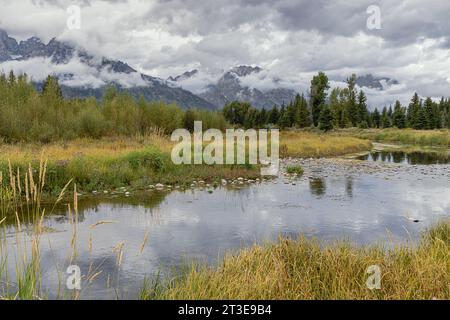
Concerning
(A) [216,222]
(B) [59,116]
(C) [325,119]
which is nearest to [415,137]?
(C) [325,119]

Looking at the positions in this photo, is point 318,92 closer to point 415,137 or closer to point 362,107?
point 362,107

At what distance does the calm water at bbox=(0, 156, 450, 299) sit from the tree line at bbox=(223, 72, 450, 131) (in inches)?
2294

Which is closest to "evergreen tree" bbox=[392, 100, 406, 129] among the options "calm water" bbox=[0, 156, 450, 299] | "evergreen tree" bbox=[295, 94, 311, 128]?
"evergreen tree" bbox=[295, 94, 311, 128]

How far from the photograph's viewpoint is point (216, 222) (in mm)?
10062

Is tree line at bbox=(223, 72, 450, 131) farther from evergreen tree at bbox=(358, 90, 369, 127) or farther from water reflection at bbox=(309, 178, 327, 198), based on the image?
water reflection at bbox=(309, 178, 327, 198)

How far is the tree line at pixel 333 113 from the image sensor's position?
76.2 meters

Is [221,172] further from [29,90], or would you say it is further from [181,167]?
[29,90]

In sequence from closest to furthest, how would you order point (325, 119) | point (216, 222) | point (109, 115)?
point (216, 222) → point (109, 115) → point (325, 119)

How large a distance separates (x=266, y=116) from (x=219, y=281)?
9016 centimetres

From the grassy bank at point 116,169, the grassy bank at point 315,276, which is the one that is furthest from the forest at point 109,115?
the grassy bank at point 315,276

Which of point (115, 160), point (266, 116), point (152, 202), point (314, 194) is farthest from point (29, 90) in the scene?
point (266, 116)

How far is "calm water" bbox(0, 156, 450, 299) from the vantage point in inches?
265

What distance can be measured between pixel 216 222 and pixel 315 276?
4806 mm

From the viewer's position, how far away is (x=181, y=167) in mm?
17141
